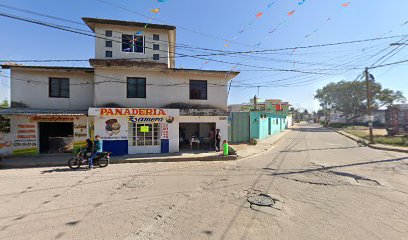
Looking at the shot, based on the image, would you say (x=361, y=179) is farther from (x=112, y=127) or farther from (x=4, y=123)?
(x=4, y=123)

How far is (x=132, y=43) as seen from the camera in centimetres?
1351

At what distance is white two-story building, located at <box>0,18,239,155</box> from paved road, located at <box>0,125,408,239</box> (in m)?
4.13

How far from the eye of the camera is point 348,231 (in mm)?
4043

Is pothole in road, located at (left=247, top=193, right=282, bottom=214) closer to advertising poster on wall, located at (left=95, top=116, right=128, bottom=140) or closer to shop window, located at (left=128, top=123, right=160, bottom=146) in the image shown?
shop window, located at (left=128, top=123, right=160, bottom=146)

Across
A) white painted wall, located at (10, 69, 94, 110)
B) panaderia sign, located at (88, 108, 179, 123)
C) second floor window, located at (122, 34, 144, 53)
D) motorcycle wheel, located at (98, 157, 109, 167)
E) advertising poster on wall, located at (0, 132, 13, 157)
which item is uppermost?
second floor window, located at (122, 34, 144, 53)

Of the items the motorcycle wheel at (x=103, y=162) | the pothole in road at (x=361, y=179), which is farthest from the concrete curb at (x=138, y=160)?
the pothole in road at (x=361, y=179)

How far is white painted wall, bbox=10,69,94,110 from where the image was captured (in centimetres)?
A: 1316

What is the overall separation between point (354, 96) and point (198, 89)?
55151 mm

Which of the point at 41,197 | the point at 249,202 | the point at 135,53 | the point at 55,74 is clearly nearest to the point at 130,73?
the point at 135,53

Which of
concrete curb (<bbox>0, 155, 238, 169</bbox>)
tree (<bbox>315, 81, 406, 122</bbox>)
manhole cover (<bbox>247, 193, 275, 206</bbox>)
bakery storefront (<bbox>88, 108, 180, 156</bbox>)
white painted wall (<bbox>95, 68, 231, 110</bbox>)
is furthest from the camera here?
tree (<bbox>315, 81, 406, 122</bbox>)

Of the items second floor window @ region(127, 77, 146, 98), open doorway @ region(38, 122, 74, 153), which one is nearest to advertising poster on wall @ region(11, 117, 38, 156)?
open doorway @ region(38, 122, 74, 153)

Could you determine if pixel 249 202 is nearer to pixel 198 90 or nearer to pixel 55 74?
pixel 198 90

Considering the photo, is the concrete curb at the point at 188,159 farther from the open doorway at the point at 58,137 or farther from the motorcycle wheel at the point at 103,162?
the open doorway at the point at 58,137

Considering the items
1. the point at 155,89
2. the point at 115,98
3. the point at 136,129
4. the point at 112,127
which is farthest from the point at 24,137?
the point at 155,89
